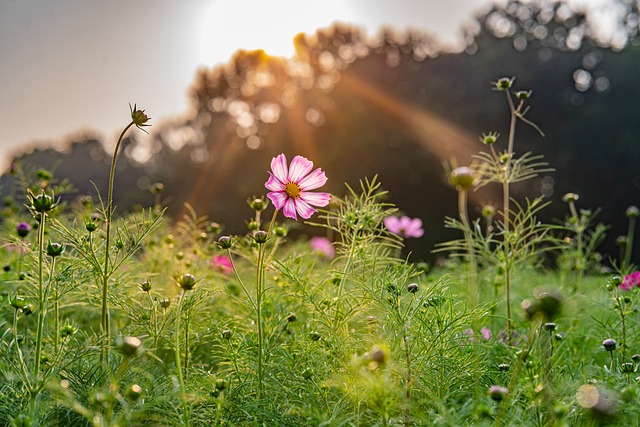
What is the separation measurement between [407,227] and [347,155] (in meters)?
7.95

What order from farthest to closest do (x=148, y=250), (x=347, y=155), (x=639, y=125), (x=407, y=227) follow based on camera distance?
(x=347, y=155), (x=639, y=125), (x=407, y=227), (x=148, y=250)

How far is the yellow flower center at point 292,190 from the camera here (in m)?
1.08

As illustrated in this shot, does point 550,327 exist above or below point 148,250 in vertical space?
below

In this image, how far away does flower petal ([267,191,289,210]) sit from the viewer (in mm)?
1032

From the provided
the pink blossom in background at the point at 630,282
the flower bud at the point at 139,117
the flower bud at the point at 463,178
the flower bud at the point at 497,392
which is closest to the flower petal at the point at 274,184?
the flower bud at the point at 139,117

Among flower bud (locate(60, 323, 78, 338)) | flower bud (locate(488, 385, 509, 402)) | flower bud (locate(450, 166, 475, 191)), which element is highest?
flower bud (locate(450, 166, 475, 191))

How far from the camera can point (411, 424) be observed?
892 mm

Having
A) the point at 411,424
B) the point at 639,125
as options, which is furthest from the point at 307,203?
the point at 639,125

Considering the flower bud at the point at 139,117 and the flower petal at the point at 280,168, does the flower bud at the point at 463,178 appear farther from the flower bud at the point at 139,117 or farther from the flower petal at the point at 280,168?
the flower bud at the point at 139,117

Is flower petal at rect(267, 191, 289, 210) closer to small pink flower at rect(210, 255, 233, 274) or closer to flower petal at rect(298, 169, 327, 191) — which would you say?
flower petal at rect(298, 169, 327, 191)

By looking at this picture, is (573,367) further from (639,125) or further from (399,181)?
(639,125)

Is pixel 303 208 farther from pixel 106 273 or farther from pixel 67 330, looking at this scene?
pixel 67 330

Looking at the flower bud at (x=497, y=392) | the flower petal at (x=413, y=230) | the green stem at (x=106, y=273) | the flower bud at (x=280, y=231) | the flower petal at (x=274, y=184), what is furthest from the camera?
the flower petal at (x=413, y=230)

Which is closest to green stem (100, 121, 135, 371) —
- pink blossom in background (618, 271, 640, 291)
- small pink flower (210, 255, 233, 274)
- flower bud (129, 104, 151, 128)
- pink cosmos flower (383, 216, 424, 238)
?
flower bud (129, 104, 151, 128)
